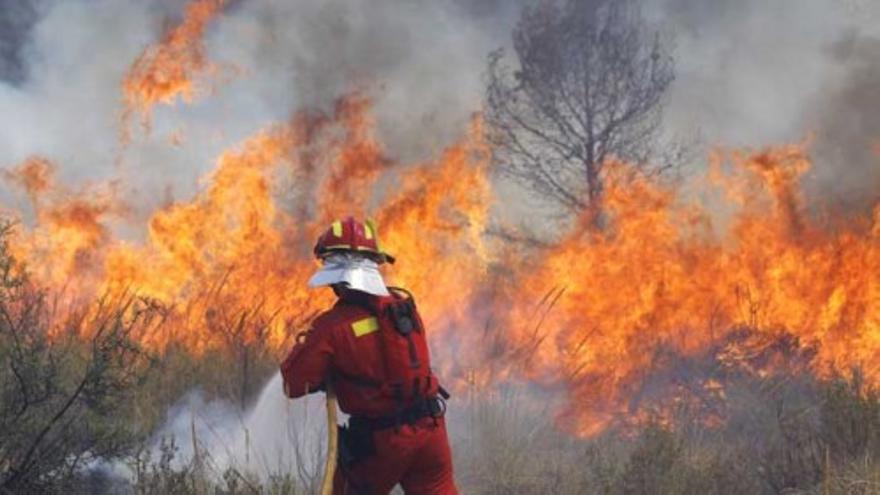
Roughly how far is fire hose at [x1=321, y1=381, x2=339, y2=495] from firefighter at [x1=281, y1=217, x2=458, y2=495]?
0.08m

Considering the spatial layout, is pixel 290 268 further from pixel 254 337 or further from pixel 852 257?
pixel 852 257

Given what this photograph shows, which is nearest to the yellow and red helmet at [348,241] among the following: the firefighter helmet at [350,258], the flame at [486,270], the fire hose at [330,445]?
the firefighter helmet at [350,258]

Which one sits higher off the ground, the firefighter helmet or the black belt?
the firefighter helmet

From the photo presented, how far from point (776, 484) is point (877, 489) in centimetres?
97

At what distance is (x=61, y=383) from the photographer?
16.9 ft

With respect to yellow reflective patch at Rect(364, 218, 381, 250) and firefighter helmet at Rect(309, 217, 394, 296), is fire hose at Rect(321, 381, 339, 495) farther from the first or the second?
yellow reflective patch at Rect(364, 218, 381, 250)

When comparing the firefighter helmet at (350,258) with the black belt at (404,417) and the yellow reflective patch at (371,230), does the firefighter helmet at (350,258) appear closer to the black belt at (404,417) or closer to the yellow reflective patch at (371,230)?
the yellow reflective patch at (371,230)

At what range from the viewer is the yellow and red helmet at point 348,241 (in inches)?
156

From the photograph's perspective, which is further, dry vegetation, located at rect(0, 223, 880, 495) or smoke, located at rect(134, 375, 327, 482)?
smoke, located at rect(134, 375, 327, 482)

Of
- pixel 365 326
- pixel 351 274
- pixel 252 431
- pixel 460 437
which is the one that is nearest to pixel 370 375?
pixel 365 326

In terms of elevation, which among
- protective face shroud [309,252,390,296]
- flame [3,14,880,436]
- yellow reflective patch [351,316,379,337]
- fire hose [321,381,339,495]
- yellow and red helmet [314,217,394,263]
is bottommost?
fire hose [321,381,339,495]

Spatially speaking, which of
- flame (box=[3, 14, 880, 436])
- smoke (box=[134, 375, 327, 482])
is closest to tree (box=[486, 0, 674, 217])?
flame (box=[3, 14, 880, 436])

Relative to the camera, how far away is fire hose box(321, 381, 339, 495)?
145 inches

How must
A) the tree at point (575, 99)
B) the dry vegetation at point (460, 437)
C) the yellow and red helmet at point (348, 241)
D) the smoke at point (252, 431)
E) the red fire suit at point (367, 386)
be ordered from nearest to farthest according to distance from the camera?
the red fire suit at point (367, 386), the yellow and red helmet at point (348, 241), the dry vegetation at point (460, 437), the smoke at point (252, 431), the tree at point (575, 99)
